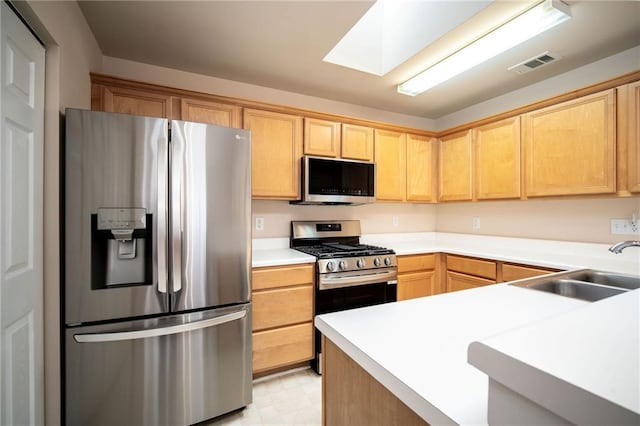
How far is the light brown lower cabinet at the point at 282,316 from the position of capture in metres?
2.01

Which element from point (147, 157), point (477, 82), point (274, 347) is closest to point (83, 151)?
point (147, 157)

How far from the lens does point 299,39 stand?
1.95m

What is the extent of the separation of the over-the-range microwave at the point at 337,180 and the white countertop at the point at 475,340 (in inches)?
60.4

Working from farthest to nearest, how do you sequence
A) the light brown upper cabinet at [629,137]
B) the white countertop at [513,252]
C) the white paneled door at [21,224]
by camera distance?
the white countertop at [513,252], the light brown upper cabinet at [629,137], the white paneled door at [21,224]

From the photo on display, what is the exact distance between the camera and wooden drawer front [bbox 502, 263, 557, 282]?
2.04m

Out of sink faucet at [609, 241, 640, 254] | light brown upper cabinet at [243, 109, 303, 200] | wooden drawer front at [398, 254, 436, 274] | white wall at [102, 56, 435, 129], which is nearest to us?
sink faucet at [609, 241, 640, 254]

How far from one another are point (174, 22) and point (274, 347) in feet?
7.51

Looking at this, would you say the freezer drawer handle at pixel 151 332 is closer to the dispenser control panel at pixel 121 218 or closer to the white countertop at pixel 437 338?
the dispenser control panel at pixel 121 218

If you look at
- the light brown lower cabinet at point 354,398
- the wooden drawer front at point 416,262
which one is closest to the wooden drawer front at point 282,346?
the wooden drawer front at point 416,262

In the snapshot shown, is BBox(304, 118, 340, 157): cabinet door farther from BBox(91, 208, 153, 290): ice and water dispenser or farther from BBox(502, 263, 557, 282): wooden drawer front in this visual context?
BBox(502, 263, 557, 282): wooden drawer front

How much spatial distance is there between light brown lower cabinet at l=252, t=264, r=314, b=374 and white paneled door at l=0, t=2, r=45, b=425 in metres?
1.10

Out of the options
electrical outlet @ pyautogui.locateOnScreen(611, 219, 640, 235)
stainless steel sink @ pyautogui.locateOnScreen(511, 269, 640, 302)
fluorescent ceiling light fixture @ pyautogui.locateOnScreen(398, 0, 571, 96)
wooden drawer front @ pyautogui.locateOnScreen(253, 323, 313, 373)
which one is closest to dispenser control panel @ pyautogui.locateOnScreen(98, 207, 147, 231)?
wooden drawer front @ pyautogui.locateOnScreen(253, 323, 313, 373)

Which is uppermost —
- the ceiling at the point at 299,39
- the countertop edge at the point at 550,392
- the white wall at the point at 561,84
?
the ceiling at the point at 299,39

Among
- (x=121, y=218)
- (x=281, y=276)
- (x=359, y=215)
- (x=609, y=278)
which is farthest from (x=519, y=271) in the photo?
(x=121, y=218)
